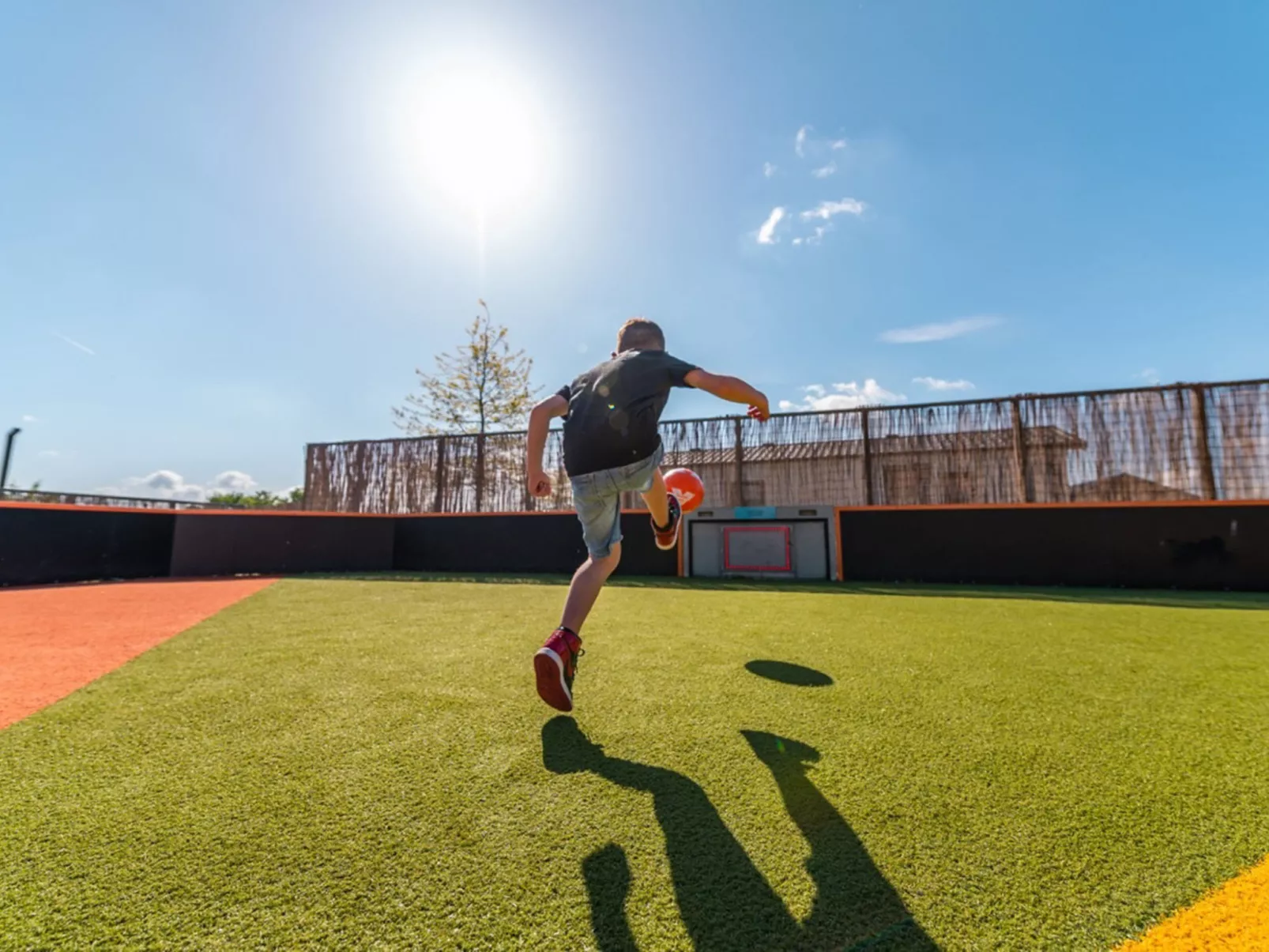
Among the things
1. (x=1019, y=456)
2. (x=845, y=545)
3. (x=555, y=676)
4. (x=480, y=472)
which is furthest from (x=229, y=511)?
(x=1019, y=456)

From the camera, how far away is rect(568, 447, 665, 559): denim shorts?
6.39 ft

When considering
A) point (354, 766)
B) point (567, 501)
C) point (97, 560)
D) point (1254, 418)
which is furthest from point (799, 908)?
point (1254, 418)

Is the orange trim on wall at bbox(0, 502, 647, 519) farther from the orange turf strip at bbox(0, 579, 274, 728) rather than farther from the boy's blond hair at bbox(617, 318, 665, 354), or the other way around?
the boy's blond hair at bbox(617, 318, 665, 354)

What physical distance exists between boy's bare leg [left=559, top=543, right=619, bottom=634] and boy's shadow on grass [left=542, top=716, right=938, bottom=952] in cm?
62

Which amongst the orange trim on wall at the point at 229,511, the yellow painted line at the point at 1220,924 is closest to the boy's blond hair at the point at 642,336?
the yellow painted line at the point at 1220,924

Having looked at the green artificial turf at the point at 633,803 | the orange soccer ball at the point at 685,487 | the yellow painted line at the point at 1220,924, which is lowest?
the yellow painted line at the point at 1220,924

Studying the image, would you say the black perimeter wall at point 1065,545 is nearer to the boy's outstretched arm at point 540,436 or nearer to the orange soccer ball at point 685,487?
the orange soccer ball at point 685,487

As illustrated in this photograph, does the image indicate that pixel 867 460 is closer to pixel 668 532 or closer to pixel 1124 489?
pixel 1124 489

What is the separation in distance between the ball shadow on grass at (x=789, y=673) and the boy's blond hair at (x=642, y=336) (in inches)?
57.7

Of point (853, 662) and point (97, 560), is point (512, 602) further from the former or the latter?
point (97, 560)

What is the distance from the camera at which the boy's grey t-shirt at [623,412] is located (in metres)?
1.89

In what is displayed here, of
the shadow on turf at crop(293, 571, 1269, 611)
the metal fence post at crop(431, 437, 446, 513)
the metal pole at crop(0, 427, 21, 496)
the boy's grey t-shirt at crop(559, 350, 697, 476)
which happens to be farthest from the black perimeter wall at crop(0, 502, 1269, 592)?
the metal pole at crop(0, 427, 21, 496)

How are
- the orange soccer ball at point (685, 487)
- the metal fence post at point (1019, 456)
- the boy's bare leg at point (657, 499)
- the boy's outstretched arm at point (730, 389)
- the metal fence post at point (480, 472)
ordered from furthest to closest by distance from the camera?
the metal fence post at point (480, 472), the metal fence post at point (1019, 456), the orange soccer ball at point (685, 487), the boy's bare leg at point (657, 499), the boy's outstretched arm at point (730, 389)

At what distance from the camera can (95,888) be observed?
3.06 ft
